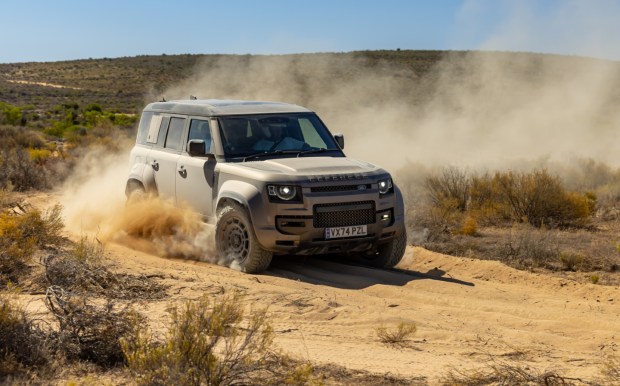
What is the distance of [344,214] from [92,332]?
3.80 m

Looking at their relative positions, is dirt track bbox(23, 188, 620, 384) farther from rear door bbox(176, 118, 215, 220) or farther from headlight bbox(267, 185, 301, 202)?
headlight bbox(267, 185, 301, 202)

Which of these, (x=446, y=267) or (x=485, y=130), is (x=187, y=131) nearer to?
(x=446, y=267)

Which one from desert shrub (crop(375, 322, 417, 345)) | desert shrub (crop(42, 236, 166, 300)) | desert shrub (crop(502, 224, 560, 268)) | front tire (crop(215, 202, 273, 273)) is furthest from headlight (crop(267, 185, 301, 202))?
desert shrub (crop(502, 224, 560, 268))

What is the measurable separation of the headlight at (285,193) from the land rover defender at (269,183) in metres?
0.01

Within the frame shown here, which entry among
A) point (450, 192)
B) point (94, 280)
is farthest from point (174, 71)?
point (94, 280)

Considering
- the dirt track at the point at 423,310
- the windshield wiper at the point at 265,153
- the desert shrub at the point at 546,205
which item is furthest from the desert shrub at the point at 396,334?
the desert shrub at the point at 546,205

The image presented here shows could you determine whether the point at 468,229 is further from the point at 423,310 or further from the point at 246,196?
the point at 423,310

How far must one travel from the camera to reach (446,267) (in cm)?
1038

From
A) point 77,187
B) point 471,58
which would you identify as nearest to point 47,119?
point 77,187

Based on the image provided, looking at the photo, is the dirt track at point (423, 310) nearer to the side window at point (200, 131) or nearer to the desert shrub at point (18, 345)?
the desert shrub at point (18, 345)

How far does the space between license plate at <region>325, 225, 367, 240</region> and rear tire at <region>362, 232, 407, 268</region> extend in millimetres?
671

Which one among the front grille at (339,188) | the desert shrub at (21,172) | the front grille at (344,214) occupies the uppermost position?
the front grille at (339,188)

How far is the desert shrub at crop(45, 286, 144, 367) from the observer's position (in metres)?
5.74

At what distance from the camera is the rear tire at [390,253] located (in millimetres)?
9781
